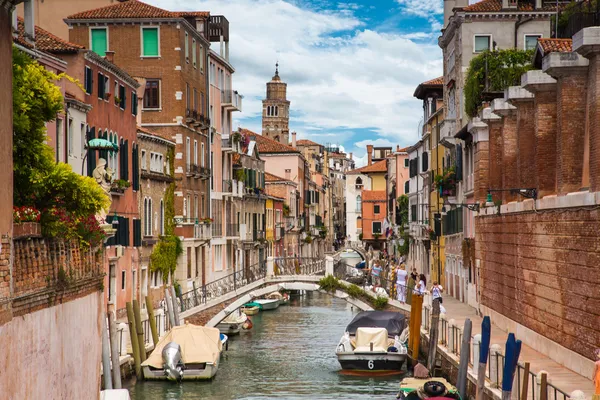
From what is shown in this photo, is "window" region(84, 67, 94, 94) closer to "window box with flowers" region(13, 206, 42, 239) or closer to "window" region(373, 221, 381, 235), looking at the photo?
"window box with flowers" region(13, 206, 42, 239)

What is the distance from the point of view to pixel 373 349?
94.0ft

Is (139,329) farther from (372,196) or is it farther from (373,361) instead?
(372,196)

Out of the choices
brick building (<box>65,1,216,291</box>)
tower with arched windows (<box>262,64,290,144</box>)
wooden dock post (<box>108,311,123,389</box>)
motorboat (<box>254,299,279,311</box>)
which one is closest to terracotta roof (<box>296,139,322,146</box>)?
tower with arched windows (<box>262,64,290,144</box>)

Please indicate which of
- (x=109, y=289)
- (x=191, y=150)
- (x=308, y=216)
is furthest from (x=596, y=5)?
(x=308, y=216)

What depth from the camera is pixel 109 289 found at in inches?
1212

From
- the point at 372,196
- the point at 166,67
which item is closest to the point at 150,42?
the point at 166,67

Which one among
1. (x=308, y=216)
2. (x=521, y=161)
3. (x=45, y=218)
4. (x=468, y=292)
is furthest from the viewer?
(x=308, y=216)

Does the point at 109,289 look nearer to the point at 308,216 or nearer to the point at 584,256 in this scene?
the point at 584,256

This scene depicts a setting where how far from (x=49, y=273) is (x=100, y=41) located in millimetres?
27365

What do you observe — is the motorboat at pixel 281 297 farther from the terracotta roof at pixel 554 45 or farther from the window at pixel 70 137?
the terracotta roof at pixel 554 45

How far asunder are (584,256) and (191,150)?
26519 millimetres

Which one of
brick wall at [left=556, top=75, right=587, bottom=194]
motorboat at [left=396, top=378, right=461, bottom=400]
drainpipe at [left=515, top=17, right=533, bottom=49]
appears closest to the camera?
brick wall at [left=556, top=75, right=587, bottom=194]

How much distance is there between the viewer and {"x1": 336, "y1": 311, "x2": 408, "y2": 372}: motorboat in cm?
2848

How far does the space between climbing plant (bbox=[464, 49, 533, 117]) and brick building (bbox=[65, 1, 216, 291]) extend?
11.8 m
